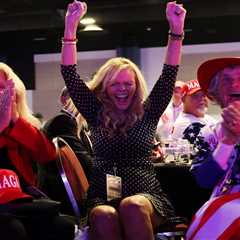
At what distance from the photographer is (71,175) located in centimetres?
271

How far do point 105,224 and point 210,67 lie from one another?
0.77 meters

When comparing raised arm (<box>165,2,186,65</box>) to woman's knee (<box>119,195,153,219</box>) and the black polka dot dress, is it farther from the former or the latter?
woman's knee (<box>119,195,153,219</box>)

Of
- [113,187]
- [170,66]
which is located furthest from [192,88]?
[113,187]

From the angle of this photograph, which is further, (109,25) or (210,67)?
(109,25)

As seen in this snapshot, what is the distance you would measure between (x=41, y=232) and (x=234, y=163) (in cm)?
91

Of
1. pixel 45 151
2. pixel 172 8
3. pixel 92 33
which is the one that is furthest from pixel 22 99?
pixel 92 33

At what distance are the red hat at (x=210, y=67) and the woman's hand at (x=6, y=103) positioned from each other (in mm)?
833

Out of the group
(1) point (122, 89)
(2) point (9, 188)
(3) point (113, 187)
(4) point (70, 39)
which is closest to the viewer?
(2) point (9, 188)

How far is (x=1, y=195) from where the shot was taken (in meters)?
2.42

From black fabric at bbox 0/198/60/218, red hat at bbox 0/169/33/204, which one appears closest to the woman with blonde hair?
black fabric at bbox 0/198/60/218

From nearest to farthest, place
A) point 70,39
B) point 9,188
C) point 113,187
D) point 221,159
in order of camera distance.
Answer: point 221,159, point 9,188, point 113,187, point 70,39

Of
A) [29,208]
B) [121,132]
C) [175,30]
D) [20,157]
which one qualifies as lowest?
[29,208]

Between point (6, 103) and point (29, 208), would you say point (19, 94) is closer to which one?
point (6, 103)

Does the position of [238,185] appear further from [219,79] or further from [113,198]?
[113,198]
